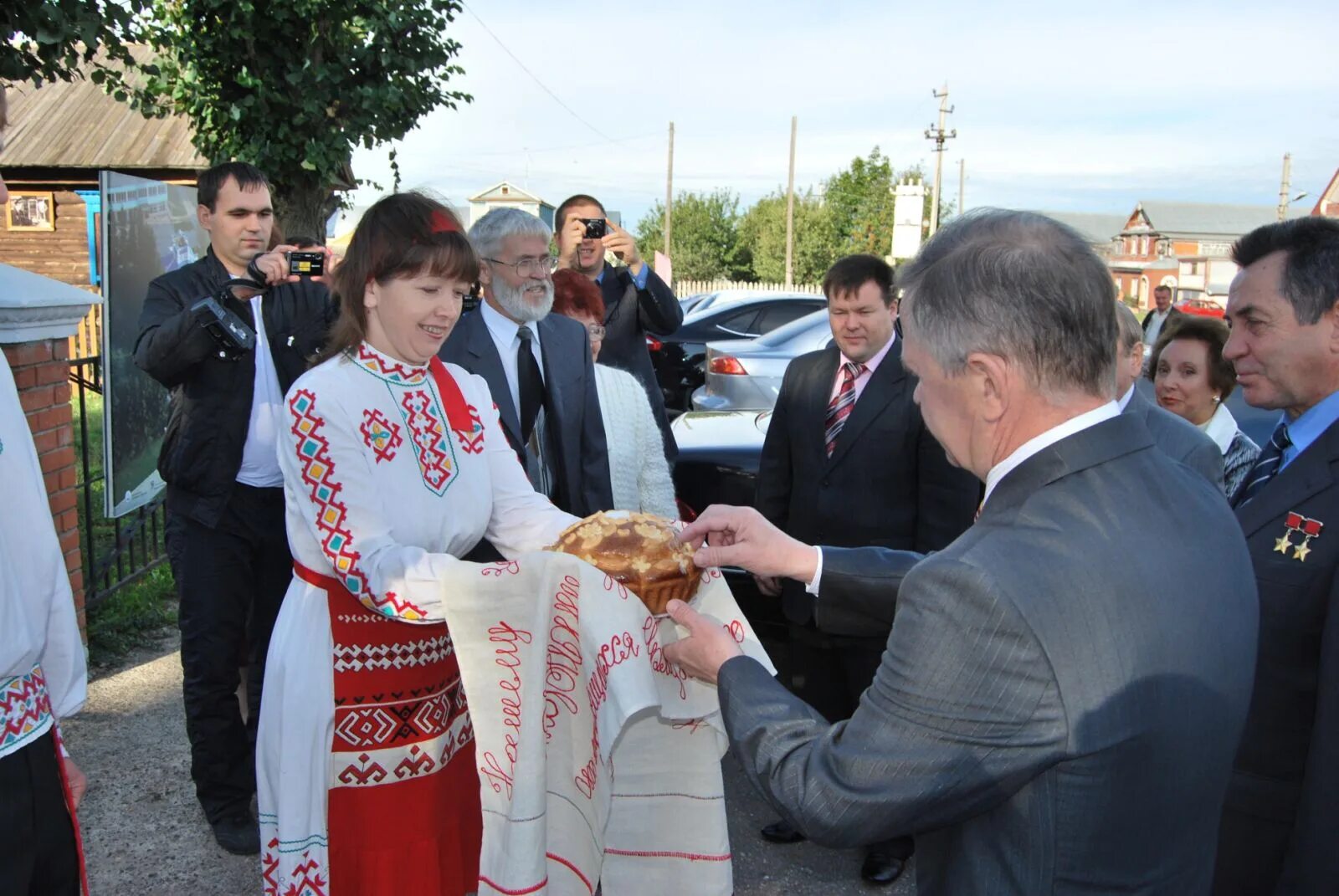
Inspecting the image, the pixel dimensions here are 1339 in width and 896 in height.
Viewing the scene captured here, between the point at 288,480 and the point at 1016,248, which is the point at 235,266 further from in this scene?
the point at 1016,248

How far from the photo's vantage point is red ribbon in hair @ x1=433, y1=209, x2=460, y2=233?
256 cm

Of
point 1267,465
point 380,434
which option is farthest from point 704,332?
point 380,434

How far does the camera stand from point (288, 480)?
240 cm

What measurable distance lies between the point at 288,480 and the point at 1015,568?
1771 mm

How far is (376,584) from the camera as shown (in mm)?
2242

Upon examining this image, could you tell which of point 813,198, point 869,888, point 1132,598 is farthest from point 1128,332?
point 813,198

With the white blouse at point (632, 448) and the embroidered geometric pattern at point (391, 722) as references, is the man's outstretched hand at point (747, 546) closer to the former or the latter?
the embroidered geometric pattern at point (391, 722)

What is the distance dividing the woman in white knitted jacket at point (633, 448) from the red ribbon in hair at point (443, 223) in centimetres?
Result: 136

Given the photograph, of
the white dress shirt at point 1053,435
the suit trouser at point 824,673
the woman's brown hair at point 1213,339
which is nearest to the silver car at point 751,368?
the woman's brown hair at point 1213,339

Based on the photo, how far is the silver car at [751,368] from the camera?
10430mm

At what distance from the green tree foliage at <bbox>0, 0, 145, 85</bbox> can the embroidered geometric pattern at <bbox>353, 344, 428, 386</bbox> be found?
295 cm

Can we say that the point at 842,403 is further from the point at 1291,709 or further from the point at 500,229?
the point at 1291,709

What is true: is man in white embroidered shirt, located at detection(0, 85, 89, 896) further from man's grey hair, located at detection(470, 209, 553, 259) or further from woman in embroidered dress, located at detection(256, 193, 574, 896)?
man's grey hair, located at detection(470, 209, 553, 259)

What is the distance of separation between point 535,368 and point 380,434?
1.33 m
